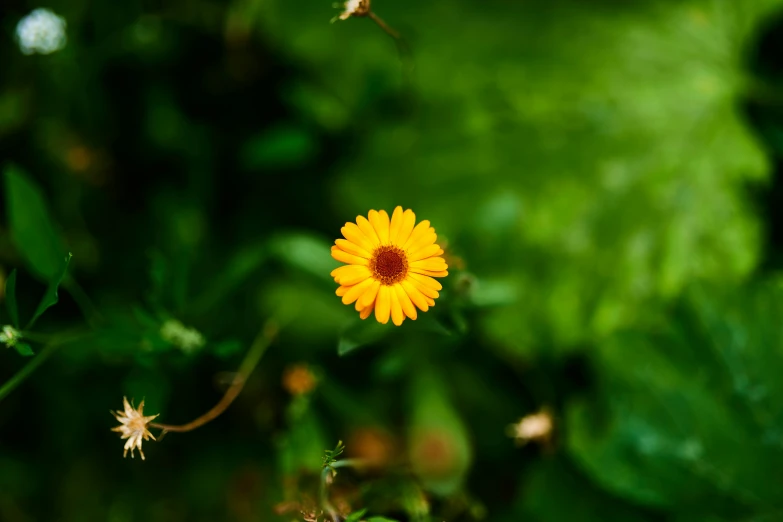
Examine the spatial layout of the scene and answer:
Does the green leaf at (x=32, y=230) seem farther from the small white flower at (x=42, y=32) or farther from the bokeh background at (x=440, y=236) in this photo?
the small white flower at (x=42, y=32)

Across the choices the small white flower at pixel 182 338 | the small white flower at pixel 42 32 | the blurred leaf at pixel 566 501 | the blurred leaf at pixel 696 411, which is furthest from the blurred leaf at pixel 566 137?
the small white flower at pixel 182 338

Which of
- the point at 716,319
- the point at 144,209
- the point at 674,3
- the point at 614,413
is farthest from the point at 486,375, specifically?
the point at 674,3

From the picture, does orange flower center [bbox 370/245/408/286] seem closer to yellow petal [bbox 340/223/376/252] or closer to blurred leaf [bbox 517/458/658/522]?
yellow petal [bbox 340/223/376/252]

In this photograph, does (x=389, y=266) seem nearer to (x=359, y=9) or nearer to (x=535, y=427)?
(x=359, y=9)

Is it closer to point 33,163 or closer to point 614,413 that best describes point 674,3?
point 614,413

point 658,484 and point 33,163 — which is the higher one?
point 33,163

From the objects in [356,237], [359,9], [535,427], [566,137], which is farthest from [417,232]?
[566,137]

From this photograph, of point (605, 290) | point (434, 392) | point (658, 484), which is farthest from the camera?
point (605, 290)
